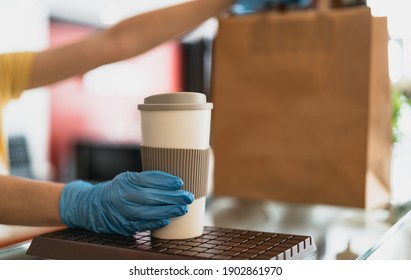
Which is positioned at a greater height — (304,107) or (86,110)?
(304,107)

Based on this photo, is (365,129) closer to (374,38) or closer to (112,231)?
(374,38)

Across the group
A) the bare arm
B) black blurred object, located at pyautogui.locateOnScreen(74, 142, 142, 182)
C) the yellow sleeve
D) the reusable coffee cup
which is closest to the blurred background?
black blurred object, located at pyautogui.locateOnScreen(74, 142, 142, 182)

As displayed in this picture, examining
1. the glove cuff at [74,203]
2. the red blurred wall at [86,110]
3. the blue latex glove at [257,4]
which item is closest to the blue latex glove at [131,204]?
the glove cuff at [74,203]

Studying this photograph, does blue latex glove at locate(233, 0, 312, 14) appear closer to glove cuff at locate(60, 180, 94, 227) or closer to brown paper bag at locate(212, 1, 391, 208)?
brown paper bag at locate(212, 1, 391, 208)

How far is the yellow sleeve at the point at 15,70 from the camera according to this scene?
49.9 inches

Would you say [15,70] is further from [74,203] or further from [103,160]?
[103,160]

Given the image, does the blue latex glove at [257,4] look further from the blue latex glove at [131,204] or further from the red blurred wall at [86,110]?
the red blurred wall at [86,110]

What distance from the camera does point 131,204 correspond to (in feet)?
2.52

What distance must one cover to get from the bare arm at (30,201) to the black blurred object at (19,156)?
3331 mm

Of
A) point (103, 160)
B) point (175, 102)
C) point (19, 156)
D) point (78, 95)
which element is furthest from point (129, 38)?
point (78, 95)

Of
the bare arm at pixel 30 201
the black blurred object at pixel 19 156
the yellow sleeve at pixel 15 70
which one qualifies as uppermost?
the yellow sleeve at pixel 15 70

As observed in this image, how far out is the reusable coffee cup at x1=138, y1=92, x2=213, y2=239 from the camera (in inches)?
29.1

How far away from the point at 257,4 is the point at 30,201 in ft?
2.37

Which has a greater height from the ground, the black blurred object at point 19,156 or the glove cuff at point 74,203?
the glove cuff at point 74,203
